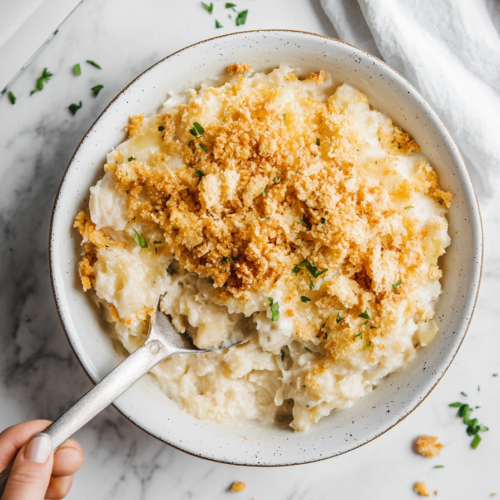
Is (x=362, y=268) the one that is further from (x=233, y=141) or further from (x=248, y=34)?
(x=248, y=34)

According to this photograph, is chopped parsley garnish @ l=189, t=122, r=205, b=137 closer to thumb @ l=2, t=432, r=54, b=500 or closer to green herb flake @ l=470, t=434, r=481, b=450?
thumb @ l=2, t=432, r=54, b=500

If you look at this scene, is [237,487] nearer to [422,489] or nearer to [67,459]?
[67,459]

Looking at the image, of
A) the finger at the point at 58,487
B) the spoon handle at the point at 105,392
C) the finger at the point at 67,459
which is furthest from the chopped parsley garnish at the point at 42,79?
the finger at the point at 58,487

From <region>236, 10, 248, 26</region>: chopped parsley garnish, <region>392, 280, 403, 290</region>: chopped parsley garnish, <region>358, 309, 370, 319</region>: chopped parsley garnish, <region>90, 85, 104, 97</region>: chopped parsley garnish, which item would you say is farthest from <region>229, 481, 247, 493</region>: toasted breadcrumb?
<region>236, 10, 248, 26</region>: chopped parsley garnish

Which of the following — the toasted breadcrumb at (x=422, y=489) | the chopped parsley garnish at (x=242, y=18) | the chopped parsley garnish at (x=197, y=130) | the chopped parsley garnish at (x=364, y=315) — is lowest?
the toasted breadcrumb at (x=422, y=489)

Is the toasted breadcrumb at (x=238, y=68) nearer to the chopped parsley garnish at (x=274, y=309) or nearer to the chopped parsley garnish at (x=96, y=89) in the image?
the chopped parsley garnish at (x=96, y=89)

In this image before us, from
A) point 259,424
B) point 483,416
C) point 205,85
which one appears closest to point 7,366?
point 259,424
